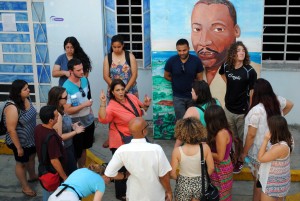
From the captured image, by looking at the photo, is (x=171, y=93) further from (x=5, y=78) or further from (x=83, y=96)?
(x=5, y=78)

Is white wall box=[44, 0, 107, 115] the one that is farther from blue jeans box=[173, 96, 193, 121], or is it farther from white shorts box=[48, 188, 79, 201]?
white shorts box=[48, 188, 79, 201]

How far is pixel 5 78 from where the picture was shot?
9.74 m

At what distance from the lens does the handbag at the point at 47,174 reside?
5.25m

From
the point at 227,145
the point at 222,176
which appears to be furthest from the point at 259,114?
the point at 222,176

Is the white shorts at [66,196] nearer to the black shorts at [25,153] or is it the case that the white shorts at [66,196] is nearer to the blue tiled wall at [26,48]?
the black shorts at [25,153]

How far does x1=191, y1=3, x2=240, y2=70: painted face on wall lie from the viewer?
24.6 feet

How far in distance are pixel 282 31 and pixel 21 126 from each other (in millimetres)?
5316

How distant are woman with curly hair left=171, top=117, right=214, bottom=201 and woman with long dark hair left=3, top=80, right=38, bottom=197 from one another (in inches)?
91.9

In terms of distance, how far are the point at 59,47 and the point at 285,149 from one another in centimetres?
539

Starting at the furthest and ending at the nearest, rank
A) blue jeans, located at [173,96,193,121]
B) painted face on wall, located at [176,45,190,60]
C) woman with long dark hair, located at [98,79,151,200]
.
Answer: blue jeans, located at [173,96,193,121]
painted face on wall, located at [176,45,190,60]
woman with long dark hair, located at [98,79,151,200]

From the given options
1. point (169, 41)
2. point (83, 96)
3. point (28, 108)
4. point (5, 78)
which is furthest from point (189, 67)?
point (5, 78)

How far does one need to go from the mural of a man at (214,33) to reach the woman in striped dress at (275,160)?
2.76 meters

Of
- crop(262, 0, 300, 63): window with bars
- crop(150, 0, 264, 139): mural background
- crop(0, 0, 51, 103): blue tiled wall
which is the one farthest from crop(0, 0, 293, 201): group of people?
crop(0, 0, 51, 103): blue tiled wall

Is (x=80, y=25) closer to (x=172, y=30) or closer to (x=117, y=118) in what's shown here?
(x=172, y=30)
